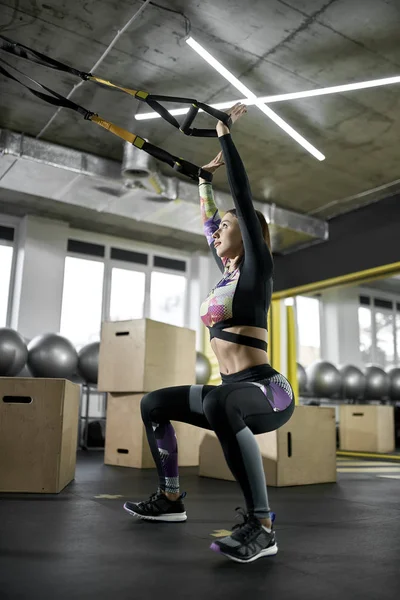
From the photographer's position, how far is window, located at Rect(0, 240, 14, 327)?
23.4ft

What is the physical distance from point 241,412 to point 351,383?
670cm

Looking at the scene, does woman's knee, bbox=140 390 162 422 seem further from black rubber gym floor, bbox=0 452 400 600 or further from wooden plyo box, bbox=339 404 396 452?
wooden plyo box, bbox=339 404 396 452

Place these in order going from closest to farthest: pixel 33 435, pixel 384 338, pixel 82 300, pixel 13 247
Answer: pixel 33 435 → pixel 13 247 → pixel 82 300 → pixel 384 338

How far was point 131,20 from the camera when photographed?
3637 mm

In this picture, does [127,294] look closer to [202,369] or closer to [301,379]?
[202,369]

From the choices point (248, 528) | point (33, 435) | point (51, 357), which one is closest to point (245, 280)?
point (248, 528)

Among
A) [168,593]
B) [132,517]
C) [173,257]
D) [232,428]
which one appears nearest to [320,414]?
[132,517]

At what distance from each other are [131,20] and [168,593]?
345 cm

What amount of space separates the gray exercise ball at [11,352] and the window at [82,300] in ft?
6.06

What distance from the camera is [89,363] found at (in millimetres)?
6078

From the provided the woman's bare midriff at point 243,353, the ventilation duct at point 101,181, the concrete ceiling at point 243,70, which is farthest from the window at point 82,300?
the woman's bare midriff at point 243,353

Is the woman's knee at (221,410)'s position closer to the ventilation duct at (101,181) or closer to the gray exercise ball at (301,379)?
the ventilation duct at (101,181)

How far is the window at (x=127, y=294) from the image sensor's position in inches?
317

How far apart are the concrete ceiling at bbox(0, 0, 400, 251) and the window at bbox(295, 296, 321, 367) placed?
13.2 ft
